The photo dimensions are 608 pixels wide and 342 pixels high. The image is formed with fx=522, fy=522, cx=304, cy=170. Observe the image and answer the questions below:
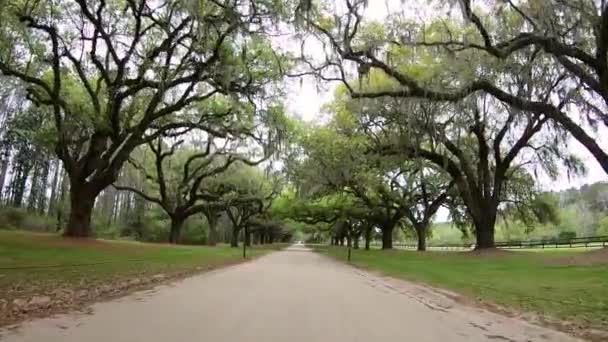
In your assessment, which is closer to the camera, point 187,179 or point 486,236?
point 486,236

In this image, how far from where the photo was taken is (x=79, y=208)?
23812 mm

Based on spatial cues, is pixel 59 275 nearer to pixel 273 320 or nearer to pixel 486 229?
pixel 273 320

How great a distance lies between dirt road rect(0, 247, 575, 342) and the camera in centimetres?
605

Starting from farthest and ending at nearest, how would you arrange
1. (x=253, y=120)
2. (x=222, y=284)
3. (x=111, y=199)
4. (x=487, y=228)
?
1. (x=111, y=199)
2. (x=487, y=228)
3. (x=253, y=120)
4. (x=222, y=284)

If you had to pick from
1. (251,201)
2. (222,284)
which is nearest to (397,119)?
(222,284)

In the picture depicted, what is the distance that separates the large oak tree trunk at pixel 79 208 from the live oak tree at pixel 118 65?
0.14 feet

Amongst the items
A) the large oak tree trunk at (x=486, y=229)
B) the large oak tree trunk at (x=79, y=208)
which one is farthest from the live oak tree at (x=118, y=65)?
the large oak tree trunk at (x=486, y=229)

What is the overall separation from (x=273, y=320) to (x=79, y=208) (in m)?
19.1

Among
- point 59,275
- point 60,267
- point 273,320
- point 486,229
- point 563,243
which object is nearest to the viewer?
point 273,320

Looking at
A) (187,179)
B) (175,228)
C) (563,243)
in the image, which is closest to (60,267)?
Answer: (187,179)

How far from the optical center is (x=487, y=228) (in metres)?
27.9

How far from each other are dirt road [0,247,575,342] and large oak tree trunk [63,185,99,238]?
1441cm

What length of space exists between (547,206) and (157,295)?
1244 inches

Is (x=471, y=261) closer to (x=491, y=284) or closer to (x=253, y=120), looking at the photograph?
(x=491, y=284)
